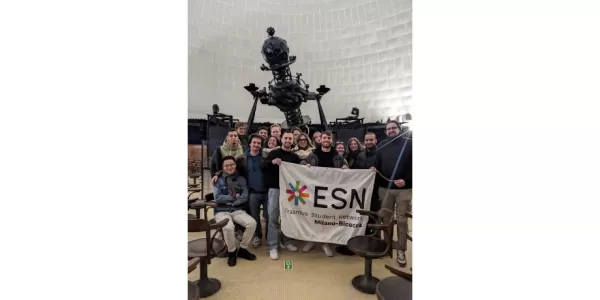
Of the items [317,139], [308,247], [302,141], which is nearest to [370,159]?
[317,139]

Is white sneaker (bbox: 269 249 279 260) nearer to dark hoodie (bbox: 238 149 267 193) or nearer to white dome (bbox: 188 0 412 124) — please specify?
dark hoodie (bbox: 238 149 267 193)

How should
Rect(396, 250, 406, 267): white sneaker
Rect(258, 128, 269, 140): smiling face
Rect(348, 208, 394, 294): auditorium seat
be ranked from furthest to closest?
Rect(258, 128, 269, 140): smiling face < Rect(396, 250, 406, 267): white sneaker < Rect(348, 208, 394, 294): auditorium seat

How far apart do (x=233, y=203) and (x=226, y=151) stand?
376mm

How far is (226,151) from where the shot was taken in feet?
6.02

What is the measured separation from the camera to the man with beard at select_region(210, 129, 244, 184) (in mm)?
1687

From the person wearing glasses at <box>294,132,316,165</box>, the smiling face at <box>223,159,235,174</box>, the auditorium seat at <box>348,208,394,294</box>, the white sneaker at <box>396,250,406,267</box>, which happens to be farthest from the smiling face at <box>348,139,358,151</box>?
the smiling face at <box>223,159,235,174</box>

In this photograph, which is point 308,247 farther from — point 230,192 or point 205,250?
point 205,250

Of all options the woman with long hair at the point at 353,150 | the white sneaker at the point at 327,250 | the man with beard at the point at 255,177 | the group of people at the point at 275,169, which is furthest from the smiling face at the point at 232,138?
the white sneaker at the point at 327,250

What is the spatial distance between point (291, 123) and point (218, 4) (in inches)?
40.2

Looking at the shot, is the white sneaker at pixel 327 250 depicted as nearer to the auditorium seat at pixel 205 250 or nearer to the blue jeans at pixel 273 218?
the blue jeans at pixel 273 218
